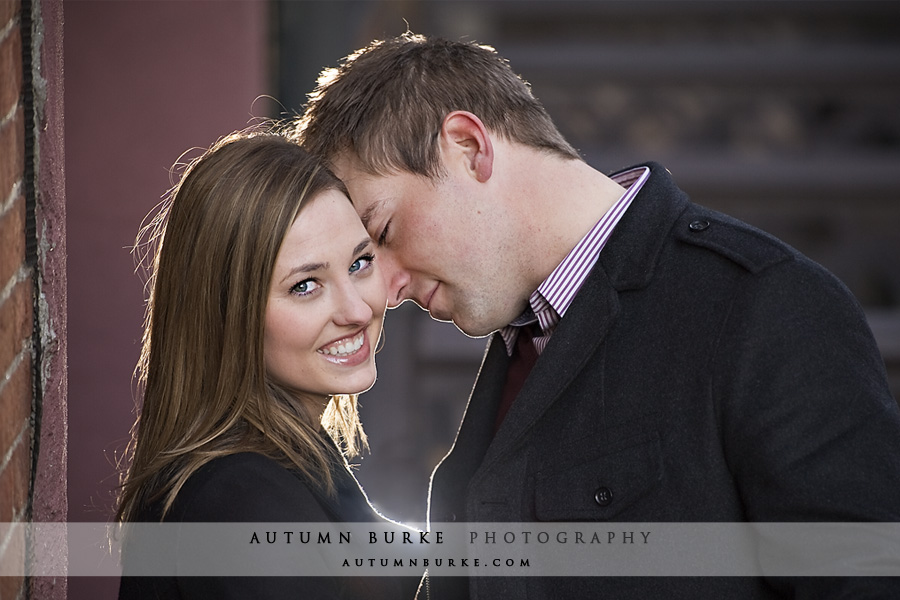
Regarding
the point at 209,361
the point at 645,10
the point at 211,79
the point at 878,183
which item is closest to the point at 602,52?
the point at 645,10

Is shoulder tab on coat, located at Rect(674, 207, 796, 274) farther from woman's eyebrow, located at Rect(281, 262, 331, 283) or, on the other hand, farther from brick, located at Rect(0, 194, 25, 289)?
brick, located at Rect(0, 194, 25, 289)

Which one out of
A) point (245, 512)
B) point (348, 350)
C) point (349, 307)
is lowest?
point (245, 512)

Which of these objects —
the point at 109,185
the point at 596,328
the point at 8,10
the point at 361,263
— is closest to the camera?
the point at 8,10

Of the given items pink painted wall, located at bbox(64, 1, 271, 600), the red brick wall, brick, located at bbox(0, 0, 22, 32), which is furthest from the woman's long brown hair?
pink painted wall, located at bbox(64, 1, 271, 600)

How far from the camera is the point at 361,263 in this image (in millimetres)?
1923

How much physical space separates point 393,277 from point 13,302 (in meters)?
0.81

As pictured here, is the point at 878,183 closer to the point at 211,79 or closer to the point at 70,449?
the point at 211,79

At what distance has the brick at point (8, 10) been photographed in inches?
53.2

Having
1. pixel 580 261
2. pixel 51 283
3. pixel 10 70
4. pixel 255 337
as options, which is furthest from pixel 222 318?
pixel 580 261

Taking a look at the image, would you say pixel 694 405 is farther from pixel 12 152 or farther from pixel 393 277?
pixel 12 152

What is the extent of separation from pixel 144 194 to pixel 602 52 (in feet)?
19.3

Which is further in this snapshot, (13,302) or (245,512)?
(245,512)

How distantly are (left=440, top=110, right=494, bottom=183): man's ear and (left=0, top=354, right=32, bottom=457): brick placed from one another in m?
0.89

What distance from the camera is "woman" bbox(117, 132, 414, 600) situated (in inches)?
64.0
